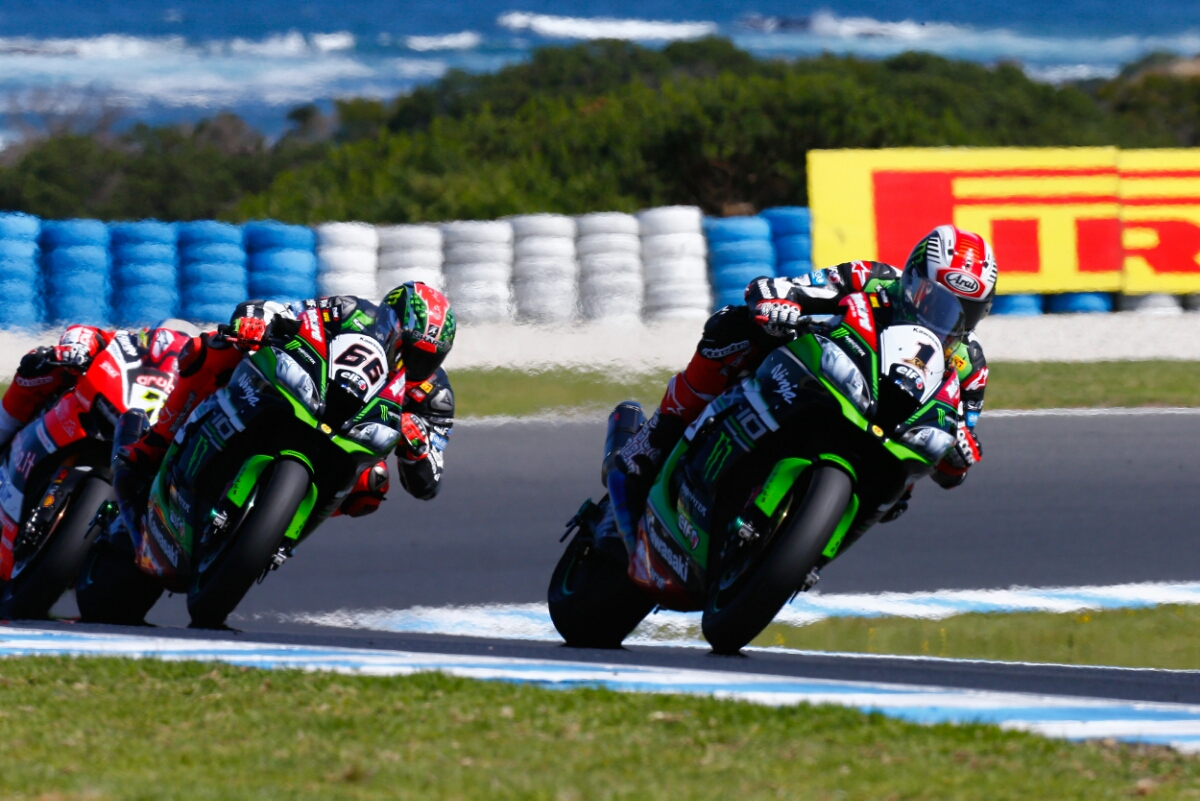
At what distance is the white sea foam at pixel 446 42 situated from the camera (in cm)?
3759

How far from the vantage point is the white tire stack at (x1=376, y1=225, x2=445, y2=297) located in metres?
14.9

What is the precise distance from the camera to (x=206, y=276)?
14125 mm

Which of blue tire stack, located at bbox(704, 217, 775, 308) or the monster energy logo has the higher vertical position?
the monster energy logo

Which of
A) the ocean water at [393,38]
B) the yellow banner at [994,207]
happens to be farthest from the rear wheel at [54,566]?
the ocean water at [393,38]

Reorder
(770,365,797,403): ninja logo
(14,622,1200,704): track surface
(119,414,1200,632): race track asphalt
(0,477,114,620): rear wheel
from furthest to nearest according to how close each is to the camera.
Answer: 1. (119,414,1200,632): race track asphalt
2. (0,477,114,620): rear wheel
3. (770,365,797,403): ninja logo
4. (14,622,1200,704): track surface

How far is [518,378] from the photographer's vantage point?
11.8m

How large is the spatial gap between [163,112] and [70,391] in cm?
1989

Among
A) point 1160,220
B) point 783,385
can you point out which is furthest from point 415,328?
point 1160,220

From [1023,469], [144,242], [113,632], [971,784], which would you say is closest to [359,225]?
[144,242]

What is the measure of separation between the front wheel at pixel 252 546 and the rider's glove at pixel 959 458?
7.54 ft

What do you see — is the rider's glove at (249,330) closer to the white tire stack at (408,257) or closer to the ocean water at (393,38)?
the white tire stack at (408,257)

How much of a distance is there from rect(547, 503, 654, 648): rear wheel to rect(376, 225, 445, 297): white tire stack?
8884 mm

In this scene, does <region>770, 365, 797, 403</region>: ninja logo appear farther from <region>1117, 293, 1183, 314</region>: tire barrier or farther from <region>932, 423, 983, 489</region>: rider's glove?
<region>1117, 293, 1183, 314</region>: tire barrier

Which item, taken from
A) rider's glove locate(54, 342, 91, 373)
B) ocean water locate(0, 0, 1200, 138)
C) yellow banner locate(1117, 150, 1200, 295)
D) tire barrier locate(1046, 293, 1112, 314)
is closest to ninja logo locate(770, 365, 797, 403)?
rider's glove locate(54, 342, 91, 373)
